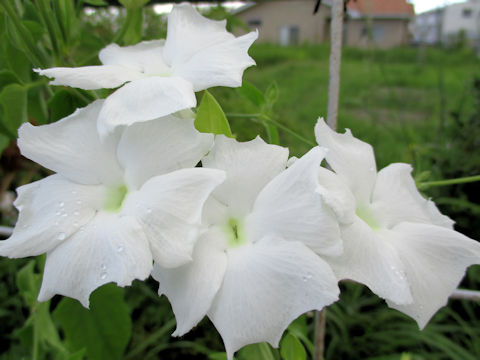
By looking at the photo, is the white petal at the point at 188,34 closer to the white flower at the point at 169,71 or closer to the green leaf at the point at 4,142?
the white flower at the point at 169,71

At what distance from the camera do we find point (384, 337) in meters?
1.02

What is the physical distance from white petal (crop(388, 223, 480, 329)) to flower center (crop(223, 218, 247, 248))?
0.12 metres

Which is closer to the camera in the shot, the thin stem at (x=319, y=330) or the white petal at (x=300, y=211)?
the white petal at (x=300, y=211)

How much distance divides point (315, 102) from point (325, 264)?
8.57ft

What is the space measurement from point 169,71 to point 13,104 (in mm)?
187

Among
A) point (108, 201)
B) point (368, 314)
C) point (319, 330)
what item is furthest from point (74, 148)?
A: point (368, 314)

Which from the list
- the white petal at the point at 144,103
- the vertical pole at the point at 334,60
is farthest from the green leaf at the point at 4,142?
the vertical pole at the point at 334,60

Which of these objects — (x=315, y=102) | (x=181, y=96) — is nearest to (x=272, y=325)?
(x=181, y=96)

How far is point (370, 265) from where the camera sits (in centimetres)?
31

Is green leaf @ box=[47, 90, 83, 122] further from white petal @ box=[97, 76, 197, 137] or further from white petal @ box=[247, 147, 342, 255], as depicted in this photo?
white petal @ box=[247, 147, 342, 255]

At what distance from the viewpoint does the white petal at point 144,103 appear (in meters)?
0.29

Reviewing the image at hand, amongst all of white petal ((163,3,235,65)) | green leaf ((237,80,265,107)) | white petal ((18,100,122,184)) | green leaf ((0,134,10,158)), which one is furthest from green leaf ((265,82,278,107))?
green leaf ((0,134,10,158))

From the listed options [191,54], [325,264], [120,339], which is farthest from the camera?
[120,339]

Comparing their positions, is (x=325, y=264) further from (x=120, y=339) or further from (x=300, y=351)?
(x=120, y=339)
